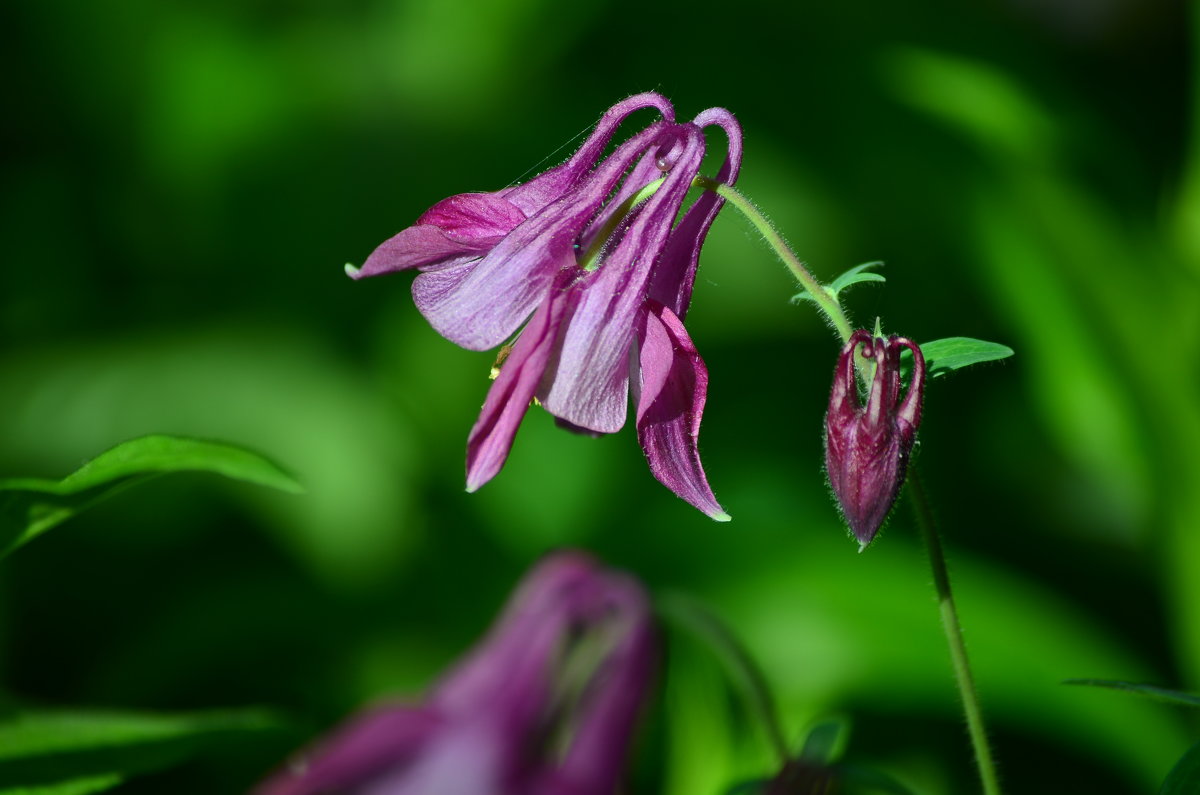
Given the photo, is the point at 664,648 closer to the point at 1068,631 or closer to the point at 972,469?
the point at 1068,631

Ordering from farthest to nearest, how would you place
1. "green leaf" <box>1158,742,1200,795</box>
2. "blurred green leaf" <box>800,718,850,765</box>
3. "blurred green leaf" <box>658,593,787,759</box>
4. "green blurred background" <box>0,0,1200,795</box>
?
"green blurred background" <box>0,0,1200,795</box>, "blurred green leaf" <box>800,718,850,765</box>, "green leaf" <box>1158,742,1200,795</box>, "blurred green leaf" <box>658,593,787,759</box>

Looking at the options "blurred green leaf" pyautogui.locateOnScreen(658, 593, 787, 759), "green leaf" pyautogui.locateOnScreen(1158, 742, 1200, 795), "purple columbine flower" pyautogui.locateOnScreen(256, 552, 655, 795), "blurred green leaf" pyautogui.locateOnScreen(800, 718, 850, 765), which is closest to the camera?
"purple columbine flower" pyautogui.locateOnScreen(256, 552, 655, 795)

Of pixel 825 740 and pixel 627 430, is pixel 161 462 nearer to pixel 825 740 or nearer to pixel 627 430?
pixel 825 740

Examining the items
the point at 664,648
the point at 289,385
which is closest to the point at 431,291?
the point at 664,648

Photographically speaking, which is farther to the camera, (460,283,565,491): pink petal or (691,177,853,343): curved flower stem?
(691,177,853,343): curved flower stem

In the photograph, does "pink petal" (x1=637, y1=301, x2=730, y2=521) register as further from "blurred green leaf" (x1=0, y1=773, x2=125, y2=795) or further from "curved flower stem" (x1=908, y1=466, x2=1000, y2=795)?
"blurred green leaf" (x1=0, y1=773, x2=125, y2=795)

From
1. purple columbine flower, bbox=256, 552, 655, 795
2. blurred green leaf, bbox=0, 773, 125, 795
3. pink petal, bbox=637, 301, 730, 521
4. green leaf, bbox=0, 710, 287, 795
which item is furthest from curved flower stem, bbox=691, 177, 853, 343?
blurred green leaf, bbox=0, 773, 125, 795
